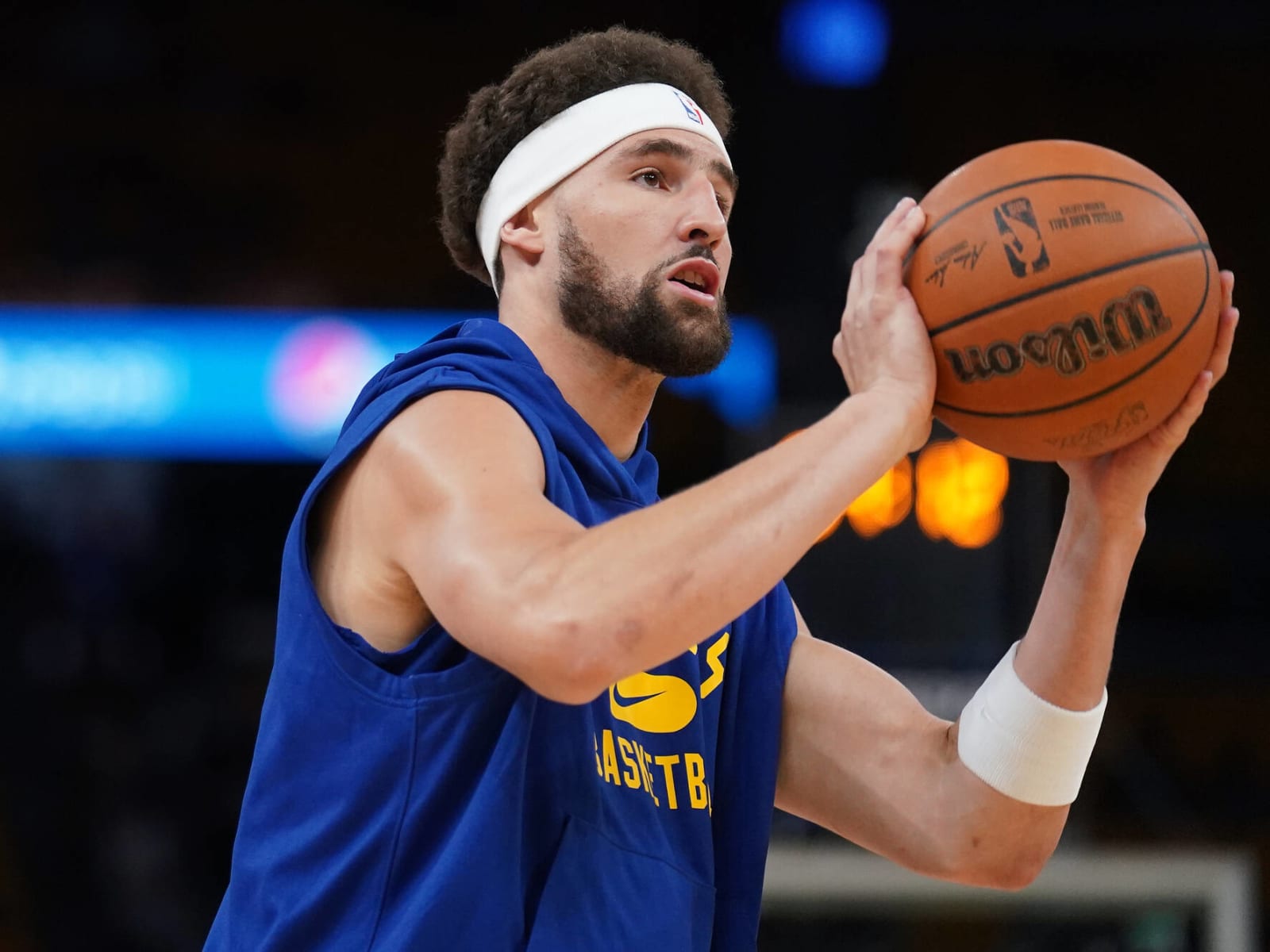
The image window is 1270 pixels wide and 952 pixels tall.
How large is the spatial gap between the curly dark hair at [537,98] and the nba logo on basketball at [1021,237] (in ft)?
2.79

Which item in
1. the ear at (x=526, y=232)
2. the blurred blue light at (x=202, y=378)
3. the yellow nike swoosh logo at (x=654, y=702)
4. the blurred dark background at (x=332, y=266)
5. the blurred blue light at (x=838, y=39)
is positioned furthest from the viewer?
the blurred blue light at (x=202, y=378)

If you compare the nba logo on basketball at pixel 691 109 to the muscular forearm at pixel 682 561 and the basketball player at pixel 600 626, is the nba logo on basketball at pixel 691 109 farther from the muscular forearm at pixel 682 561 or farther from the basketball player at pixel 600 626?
the muscular forearm at pixel 682 561

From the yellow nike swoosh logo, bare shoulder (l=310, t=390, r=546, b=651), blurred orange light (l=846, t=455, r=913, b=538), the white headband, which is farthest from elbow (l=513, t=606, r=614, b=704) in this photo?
blurred orange light (l=846, t=455, r=913, b=538)

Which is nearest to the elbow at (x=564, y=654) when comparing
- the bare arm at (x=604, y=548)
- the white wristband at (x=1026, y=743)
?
the bare arm at (x=604, y=548)

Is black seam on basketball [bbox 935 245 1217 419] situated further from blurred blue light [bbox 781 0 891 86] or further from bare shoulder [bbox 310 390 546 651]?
blurred blue light [bbox 781 0 891 86]

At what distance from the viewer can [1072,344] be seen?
225 cm

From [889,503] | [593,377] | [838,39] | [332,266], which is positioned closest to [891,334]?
[593,377]

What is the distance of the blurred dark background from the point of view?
8.38m

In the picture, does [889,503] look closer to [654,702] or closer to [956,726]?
[956,726]

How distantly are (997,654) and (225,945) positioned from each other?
11.7 feet

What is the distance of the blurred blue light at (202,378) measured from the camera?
28.6ft

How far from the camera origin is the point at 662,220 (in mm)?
2615

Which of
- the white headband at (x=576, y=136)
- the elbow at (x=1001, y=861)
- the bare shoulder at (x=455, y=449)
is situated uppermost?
the white headband at (x=576, y=136)

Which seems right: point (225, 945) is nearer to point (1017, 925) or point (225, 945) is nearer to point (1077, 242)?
point (1077, 242)
